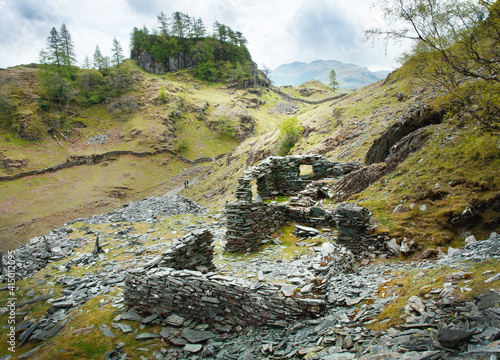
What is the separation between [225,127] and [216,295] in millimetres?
78955

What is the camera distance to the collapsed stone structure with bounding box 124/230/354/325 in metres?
6.58

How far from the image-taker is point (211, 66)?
12650 centimetres

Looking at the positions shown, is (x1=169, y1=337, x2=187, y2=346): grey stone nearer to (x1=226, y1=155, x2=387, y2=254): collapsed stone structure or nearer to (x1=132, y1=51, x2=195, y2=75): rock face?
(x1=226, y1=155, x2=387, y2=254): collapsed stone structure

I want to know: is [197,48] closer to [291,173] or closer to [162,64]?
[162,64]

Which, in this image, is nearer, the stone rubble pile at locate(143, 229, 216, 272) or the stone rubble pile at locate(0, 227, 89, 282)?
the stone rubble pile at locate(143, 229, 216, 272)

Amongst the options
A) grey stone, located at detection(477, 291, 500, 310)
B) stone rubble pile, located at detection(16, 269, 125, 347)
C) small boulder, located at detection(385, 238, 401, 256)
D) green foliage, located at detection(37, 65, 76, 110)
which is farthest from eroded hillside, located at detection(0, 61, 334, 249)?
grey stone, located at detection(477, 291, 500, 310)

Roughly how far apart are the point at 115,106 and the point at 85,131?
16.5 m

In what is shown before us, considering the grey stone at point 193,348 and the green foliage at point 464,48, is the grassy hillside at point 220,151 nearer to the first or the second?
the green foliage at point 464,48

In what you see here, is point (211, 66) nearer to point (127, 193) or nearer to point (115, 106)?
point (115, 106)

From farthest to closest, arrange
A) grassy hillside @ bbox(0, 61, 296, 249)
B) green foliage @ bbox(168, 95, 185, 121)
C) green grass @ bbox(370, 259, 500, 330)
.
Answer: green foliage @ bbox(168, 95, 185, 121) → grassy hillside @ bbox(0, 61, 296, 249) → green grass @ bbox(370, 259, 500, 330)

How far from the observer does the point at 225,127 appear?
82750 mm

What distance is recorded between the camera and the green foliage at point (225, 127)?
82.9m

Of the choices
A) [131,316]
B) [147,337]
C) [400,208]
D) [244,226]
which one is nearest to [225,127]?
[244,226]

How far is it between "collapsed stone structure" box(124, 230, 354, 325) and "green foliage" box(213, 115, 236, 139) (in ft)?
251
